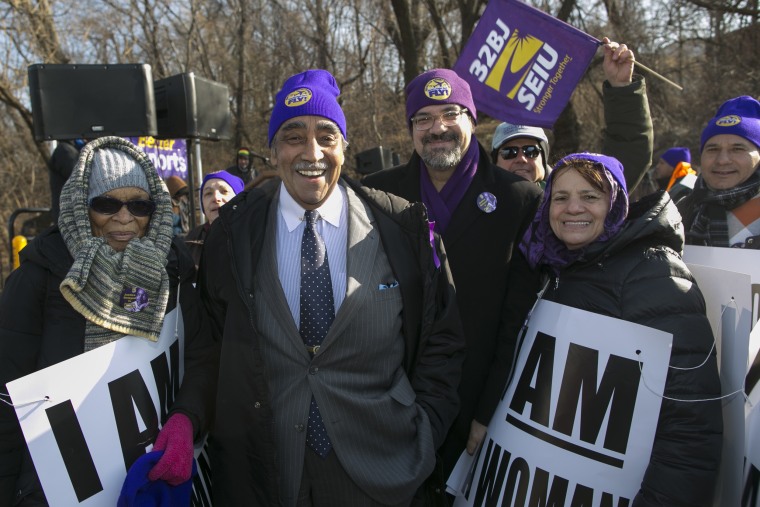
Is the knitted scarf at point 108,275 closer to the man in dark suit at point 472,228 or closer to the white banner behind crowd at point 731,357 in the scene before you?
the man in dark suit at point 472,228

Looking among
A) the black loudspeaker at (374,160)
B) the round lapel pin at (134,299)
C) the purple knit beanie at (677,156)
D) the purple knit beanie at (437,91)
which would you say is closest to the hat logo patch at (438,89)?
the purple knit beanie at (437,91)

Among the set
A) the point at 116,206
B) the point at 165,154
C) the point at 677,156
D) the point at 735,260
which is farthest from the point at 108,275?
the point at 165,154

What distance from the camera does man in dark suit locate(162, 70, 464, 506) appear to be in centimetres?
216

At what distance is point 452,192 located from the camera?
290 cm

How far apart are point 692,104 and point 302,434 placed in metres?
17.8

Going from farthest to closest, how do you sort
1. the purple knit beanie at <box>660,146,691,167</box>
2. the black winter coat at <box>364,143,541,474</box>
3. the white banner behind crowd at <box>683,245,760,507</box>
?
1. the purple knit beanie at <box>660,146,691,167</box>
2. the black winter coat at <box>364,143,541,474</box>
3. the white banner behind crowd at <box>683,245,760,507</box>

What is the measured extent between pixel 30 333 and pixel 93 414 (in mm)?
376

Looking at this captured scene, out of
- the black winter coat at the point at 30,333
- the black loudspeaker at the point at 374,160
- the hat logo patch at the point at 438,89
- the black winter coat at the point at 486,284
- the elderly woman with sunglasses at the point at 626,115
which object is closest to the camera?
the black winter coat at the point at 30,333

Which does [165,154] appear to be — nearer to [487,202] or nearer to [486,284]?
[487,202]

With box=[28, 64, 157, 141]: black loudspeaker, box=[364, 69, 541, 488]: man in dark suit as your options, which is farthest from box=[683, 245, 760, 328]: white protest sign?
box=[28, 64, 157, 141]: black loudspeaker

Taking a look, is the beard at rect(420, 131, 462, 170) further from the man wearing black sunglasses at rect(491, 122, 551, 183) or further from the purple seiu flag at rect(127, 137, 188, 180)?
the purple seiu flag at rect(127, 137, 188, 180)

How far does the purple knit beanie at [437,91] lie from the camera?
9.21 feet

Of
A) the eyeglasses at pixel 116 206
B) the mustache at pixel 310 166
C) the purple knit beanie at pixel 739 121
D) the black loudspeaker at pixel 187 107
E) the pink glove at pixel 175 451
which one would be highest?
the black loudspeaker at pixel 187 107

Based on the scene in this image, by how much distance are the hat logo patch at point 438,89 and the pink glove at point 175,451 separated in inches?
69.2
